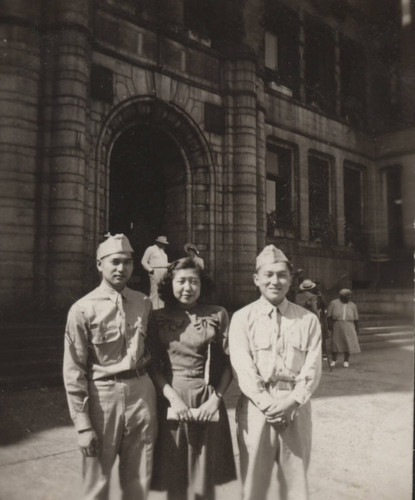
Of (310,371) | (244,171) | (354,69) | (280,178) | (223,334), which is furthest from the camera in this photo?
(280,178)

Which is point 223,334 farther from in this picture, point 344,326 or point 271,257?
point 344,326

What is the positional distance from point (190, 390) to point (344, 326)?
6.43m

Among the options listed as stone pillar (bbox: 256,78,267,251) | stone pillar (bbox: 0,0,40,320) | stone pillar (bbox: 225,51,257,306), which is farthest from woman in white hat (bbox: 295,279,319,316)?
stone pillar (bbox: 0,0,40,320)

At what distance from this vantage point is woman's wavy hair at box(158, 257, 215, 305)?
9.20ft

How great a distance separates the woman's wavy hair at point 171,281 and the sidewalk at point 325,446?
1.12 meters

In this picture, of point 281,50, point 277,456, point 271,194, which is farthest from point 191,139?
point 277,456

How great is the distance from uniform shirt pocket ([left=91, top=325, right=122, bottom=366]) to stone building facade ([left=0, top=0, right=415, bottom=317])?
236 cm

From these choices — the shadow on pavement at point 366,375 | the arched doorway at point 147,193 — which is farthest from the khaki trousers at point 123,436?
the arched doorway at point 147,193

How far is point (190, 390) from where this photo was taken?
2.70m

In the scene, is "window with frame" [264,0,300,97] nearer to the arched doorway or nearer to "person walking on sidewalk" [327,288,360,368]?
the arched doorway

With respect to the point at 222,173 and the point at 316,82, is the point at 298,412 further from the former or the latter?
the point at 316,82

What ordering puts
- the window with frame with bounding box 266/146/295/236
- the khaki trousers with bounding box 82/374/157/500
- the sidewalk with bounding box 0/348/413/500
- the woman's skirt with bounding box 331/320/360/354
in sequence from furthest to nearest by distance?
the window with frame with bounding box 266/146/295/236, the woman's skirt with bounding box 331/320/360/354, the sidewalk with bounding box 0/348/413/500, the khaki trousers with bounding box 82/374/157/500

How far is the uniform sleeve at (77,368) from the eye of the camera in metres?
2.55

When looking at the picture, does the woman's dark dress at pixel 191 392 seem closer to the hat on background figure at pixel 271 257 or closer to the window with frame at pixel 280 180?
the hat on background figure at pixel 271 257
